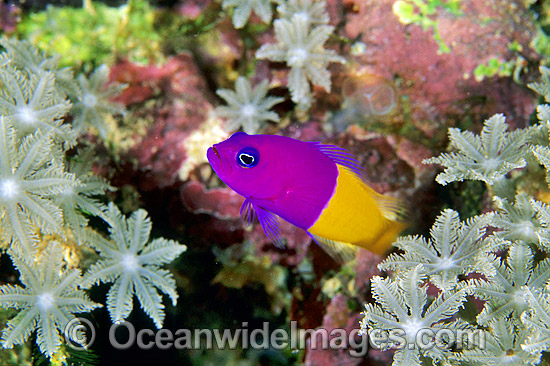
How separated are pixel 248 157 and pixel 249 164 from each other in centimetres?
5

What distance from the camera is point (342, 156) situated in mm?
2518

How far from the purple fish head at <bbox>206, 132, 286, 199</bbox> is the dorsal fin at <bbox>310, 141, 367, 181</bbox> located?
0.33 meters

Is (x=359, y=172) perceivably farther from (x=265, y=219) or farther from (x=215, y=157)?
(x=215, y=157)

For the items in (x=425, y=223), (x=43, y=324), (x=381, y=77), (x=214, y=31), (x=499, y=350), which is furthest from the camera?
(x=214, y=31)

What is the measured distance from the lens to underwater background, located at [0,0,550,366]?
3.04m

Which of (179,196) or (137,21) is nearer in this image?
(179,196)

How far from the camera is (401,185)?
3.53 metres

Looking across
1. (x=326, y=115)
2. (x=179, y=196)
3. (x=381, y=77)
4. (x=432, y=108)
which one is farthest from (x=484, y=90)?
(x=179, y=196)

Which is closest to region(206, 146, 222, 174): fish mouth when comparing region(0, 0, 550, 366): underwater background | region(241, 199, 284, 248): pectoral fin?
region(241, 199, 284, 248): pectoral fin

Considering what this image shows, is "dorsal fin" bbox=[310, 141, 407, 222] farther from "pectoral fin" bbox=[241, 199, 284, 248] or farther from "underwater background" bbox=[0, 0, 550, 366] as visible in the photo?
"pectoral fin" bbox=[241, 199, 284, 248]

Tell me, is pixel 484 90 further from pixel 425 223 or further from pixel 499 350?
pixel 499 350

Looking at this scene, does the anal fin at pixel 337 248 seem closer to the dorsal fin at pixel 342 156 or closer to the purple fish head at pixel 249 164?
the dorsal fin at pixel 342 156

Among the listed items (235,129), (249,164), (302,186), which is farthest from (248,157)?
(235,129)

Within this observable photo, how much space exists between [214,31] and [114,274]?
281cm
